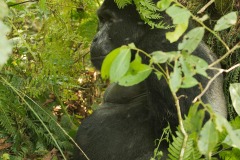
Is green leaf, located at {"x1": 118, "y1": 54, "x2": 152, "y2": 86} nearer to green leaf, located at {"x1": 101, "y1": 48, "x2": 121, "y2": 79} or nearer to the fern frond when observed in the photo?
green leaf, located at {"x1": 101, "y1": 48, "x2": 121, "y2": 79}

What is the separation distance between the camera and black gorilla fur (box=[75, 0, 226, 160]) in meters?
2.40

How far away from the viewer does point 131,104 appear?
2770mm

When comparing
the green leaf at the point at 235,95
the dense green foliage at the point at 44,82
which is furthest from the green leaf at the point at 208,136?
the dense green foliage at the point at 44,82

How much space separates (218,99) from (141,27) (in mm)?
592

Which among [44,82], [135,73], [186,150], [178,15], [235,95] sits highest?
[178,15]

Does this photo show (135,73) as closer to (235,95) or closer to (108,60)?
(108,60)

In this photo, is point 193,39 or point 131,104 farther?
point 131,104

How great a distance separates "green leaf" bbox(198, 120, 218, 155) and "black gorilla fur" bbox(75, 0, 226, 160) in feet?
3.45

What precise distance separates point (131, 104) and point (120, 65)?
4.90ft

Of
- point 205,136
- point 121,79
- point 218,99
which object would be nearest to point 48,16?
point 218,99

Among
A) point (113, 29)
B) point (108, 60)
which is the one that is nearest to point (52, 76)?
point (113, 29)

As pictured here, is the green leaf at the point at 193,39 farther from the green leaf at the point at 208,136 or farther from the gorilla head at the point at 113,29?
the gorilla head at the point at 113,29

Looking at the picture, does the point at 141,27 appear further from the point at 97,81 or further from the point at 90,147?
the point at 97,81

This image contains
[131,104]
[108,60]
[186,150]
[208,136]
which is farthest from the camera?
[131,104]
